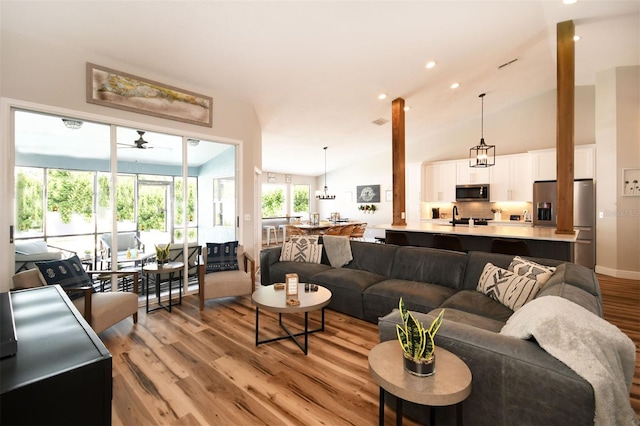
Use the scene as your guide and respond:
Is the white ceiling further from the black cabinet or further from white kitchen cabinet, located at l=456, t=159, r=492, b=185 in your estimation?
the black cabinet

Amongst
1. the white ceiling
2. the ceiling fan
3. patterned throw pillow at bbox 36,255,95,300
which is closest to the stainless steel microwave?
the white ceiling

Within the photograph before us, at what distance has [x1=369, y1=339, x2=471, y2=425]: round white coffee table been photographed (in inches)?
49.8

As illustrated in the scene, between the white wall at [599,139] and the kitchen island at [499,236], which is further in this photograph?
the white wall at [599,139]

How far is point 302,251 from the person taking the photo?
170 inches

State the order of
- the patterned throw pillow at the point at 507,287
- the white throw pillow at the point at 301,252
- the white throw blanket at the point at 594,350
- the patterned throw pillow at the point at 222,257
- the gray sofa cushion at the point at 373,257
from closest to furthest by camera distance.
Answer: the white throw blanket at the point at 594,350, the patterned throw pillow at the point at 507,287, the gray sofa cushion at the point at 373,257, the patterned throw pillow at the point at 222,257, the white throw pillow at the point at 301,252

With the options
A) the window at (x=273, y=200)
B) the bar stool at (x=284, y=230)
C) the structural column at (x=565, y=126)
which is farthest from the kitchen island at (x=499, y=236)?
the window at (x=273, y=200)

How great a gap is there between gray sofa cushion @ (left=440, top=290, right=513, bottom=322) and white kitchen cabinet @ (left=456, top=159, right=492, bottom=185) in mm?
5322

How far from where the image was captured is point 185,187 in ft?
13.8

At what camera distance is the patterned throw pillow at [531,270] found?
240 cm

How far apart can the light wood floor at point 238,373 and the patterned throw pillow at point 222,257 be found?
773mm

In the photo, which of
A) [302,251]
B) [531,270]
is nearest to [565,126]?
[531,270]

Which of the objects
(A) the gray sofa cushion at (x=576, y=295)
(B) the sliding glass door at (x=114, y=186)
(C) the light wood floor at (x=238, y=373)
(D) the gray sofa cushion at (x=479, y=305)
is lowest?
(C) the light wood floor at (x=238, y=373)

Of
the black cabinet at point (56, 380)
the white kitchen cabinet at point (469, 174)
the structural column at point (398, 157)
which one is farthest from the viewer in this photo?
the white kitchen cabinet at point (469, 174)

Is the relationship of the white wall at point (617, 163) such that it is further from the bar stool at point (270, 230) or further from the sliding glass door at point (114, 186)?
the bar stool at point (270, 230)
